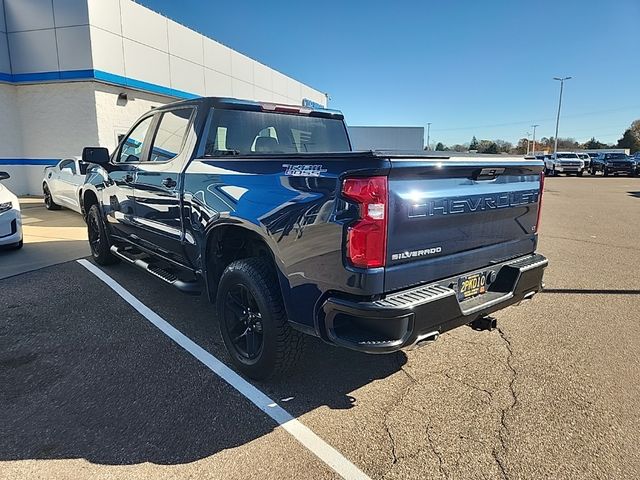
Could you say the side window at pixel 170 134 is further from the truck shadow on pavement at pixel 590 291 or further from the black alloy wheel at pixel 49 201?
the black alloy wheel at pixel 49 201

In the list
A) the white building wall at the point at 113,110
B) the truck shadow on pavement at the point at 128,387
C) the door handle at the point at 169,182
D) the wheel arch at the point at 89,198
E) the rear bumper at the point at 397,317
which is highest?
the white building wall at the point at 113,110

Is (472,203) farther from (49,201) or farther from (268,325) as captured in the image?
(49,201)

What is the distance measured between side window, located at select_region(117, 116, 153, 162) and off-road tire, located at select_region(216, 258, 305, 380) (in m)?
2.44

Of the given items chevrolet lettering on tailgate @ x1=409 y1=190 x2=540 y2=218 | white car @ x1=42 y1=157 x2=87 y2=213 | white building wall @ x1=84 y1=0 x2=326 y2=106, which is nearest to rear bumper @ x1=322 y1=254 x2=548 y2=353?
chevrolet lettering on tailgate @ x1=409 y1=190 x2=540 y2=218

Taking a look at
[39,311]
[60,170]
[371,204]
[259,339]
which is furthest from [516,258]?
[60,170]

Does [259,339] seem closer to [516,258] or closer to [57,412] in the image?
[57,412]

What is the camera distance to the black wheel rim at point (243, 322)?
3.20 m

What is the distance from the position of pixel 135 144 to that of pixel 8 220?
3.46m

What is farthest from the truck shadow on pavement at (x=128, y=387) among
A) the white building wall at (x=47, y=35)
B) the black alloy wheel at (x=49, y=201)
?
the white building wall at (x=47, y=35)

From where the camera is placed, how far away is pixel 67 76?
46.8 ft

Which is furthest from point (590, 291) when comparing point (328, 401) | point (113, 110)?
point (113, 110)

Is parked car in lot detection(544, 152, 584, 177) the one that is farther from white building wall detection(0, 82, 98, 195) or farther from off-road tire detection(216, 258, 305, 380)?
off-road tire detection(216, 258, 305, 380)

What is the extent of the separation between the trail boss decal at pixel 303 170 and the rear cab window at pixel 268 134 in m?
1.29

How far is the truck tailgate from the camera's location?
248 centimetres
